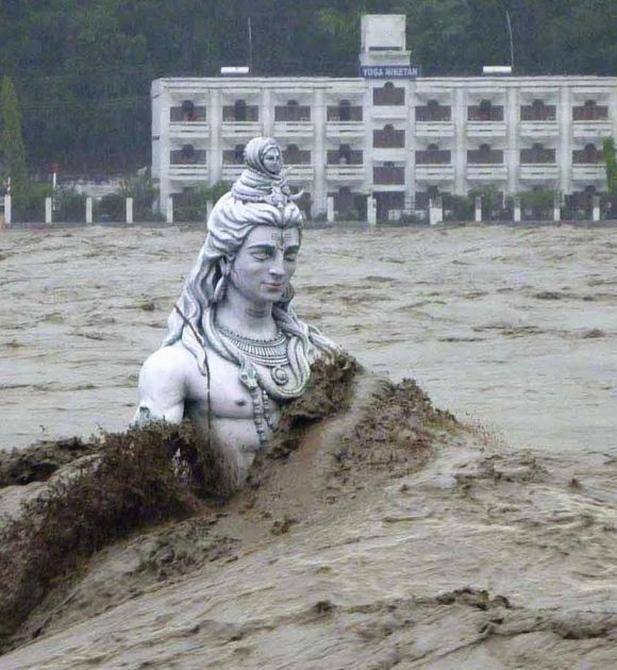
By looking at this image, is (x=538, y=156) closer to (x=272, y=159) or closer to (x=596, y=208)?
(x=596, y=208)

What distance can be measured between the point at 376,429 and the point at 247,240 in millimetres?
760

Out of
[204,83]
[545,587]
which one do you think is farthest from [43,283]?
[204,83]

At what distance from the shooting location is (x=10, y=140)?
2483 inches

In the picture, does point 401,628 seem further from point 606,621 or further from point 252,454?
point 252,454

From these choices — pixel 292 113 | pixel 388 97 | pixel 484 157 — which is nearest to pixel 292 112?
pixel 292 113

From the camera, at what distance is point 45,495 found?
297 inches

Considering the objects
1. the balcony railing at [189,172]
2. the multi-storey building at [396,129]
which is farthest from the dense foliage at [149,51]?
the balcony railing at [189,172]

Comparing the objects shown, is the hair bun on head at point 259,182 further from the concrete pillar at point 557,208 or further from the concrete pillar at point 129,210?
the concrete pillar at point 129,210

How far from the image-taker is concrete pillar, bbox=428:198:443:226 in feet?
A: 170

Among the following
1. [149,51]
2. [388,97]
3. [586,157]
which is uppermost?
[149,51]

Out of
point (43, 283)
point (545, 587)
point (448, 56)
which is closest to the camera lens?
point (545, 587)

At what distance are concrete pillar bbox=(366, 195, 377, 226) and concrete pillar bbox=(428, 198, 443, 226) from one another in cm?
125

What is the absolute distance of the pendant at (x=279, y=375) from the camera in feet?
25.5

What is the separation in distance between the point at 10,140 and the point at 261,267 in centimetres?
5604
